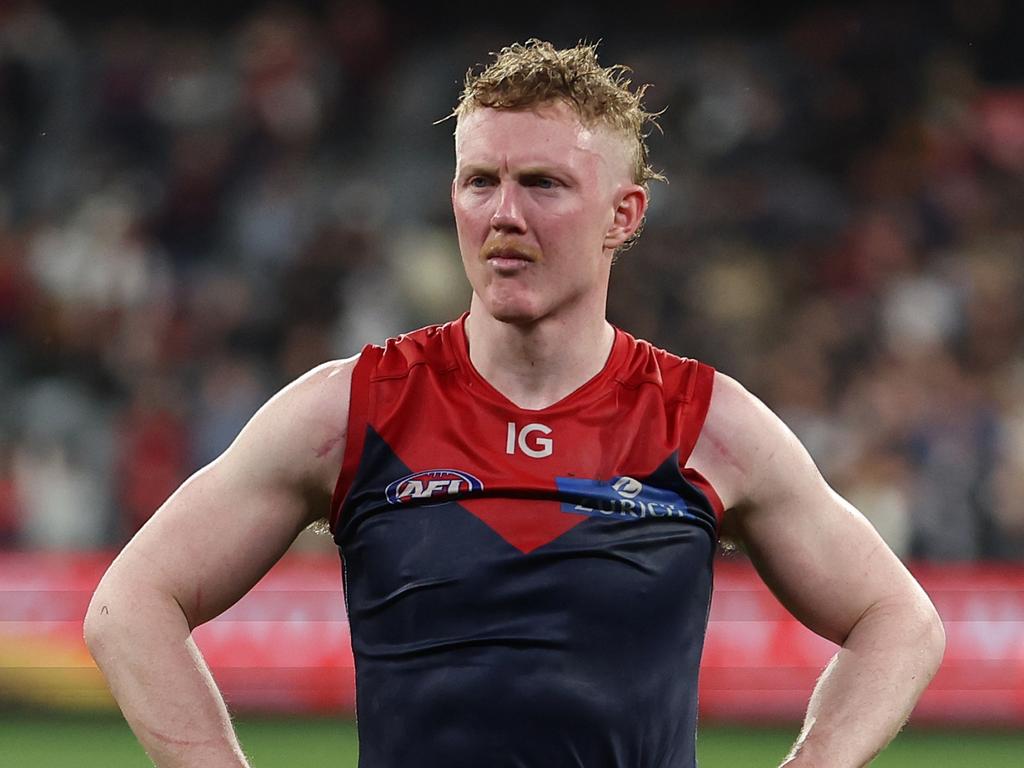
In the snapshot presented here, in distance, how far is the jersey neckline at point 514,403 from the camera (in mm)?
3398

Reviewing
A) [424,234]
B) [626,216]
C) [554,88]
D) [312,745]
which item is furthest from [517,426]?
[424,234]

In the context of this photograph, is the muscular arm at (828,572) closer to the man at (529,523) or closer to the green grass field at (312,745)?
the man at (529,523)

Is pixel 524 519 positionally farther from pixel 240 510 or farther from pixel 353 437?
pixel 240 510

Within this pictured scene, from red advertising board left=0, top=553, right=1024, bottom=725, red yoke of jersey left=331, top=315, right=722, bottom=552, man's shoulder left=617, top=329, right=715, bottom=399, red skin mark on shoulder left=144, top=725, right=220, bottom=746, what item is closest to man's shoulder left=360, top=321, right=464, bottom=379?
red yoke of jersey left=331, top=315, right=722, bottom=552

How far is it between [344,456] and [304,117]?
33.0 ft

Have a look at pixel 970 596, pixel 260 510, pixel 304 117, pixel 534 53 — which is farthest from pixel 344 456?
pixel 304 117

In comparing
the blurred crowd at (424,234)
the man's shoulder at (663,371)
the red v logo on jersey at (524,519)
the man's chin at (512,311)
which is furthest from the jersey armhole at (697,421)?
the blurred crowd at (424,234)

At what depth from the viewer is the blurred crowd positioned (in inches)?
419

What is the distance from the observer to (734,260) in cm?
1205

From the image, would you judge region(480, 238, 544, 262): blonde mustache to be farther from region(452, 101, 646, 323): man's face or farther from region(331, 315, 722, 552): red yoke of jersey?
region(331, 315, 722, 552): red yoke of jersey

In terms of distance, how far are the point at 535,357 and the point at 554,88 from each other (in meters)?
0.49

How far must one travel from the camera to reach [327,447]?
10.8 ft

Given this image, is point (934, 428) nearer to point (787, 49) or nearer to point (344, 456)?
point (787, 49)

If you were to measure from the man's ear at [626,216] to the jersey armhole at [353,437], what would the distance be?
52 cm
